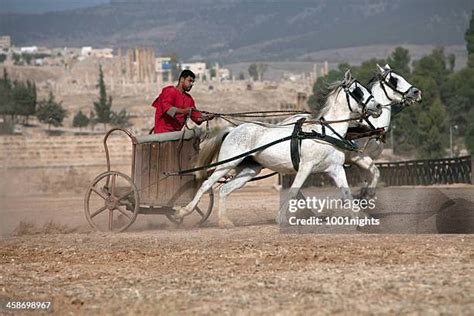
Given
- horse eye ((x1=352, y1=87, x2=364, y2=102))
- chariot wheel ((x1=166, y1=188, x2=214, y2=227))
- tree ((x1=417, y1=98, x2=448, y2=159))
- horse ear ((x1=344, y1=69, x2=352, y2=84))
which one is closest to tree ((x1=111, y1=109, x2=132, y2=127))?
tree ((x1=417, y1=98, x2=448, y2=159))

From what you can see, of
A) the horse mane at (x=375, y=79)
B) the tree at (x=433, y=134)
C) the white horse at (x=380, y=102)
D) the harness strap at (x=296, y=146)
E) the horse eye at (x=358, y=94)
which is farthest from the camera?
the tree at (x=433, y=134)

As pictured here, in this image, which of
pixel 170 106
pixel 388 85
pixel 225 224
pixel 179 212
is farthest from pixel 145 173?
pixel 388 85

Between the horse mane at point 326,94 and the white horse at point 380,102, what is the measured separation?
22cm

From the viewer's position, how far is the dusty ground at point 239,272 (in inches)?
437

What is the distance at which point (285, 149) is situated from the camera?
1766cm

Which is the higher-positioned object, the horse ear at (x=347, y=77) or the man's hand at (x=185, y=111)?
the horse ear at (x=347, y=77)

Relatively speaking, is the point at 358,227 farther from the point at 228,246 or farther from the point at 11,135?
the point at 11,135

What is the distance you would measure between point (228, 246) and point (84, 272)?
231cm

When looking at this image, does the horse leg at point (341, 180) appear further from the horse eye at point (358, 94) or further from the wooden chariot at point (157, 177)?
the wooden chariot at point (157, 177)

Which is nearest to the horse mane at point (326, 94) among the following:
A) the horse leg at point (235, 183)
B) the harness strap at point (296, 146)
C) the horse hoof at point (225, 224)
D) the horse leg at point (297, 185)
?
the harness strap at point (296, 146)

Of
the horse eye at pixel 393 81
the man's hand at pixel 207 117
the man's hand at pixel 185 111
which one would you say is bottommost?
the man's hand at pixel 207 117

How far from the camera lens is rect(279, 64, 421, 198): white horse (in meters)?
18.3

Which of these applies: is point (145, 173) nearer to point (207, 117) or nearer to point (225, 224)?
point (207, 117)

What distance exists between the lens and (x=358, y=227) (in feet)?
55.8
